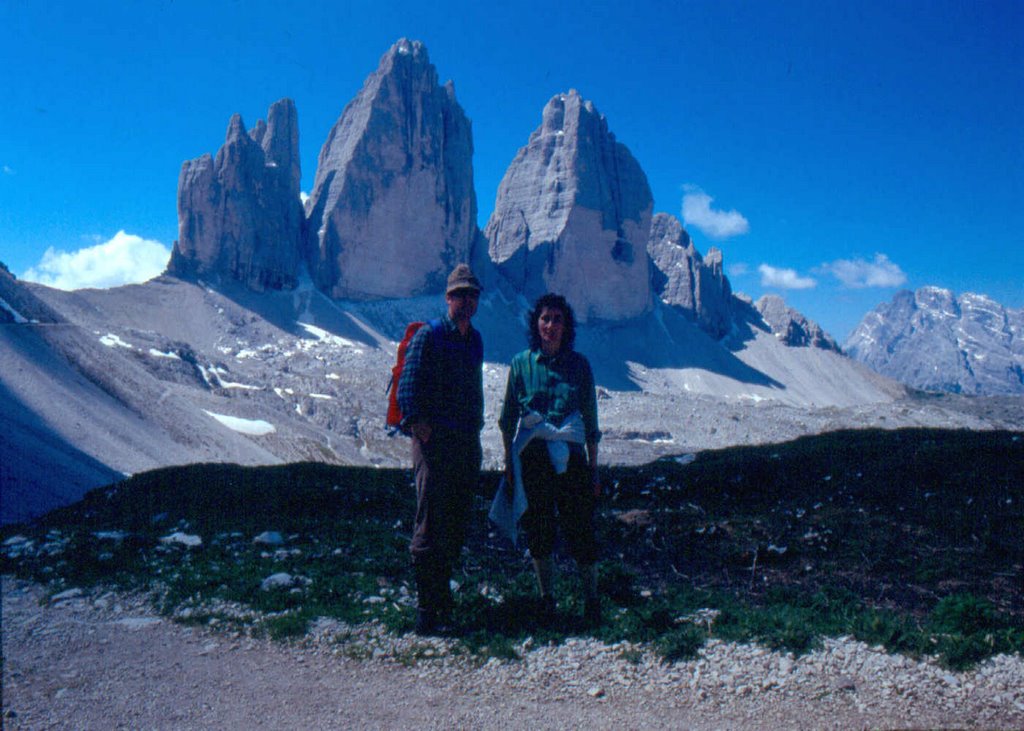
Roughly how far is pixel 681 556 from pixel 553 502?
2.70 metres

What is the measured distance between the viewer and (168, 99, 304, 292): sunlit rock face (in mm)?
98000

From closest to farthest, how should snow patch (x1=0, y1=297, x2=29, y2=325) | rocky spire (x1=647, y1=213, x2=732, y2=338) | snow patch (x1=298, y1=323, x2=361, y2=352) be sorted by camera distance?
snow patch (x1=0, y1=297, x2=29, y2=325)
snow patch (x1=298, y1=323, x2=361, y2=352)
rocky spire (x1=647, y1=213, x2=732, y2=338)

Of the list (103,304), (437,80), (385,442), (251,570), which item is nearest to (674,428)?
(385,442)

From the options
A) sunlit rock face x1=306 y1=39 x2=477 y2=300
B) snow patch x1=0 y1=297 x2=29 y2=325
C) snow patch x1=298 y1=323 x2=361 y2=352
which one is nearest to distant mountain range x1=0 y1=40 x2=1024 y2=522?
snow patch x1=0 y1=297 x2=29 y2=325

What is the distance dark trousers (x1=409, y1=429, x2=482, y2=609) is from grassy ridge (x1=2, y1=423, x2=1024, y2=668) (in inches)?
17.4

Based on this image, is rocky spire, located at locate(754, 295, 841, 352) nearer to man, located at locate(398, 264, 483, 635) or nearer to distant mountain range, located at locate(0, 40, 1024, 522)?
distant mountain range, located at locate(0, 40, 1024, 522)

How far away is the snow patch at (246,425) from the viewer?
163 ft

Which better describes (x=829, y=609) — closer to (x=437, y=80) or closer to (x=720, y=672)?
(x=720, y=672)

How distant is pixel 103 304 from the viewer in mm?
80812

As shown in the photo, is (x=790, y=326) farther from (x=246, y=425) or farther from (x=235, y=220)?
(x=246, y=425)

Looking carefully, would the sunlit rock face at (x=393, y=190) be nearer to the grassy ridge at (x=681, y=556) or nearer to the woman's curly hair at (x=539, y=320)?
the grassy ridge at (x=681, y=556)

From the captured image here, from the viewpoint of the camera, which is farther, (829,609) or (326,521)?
(326,521)

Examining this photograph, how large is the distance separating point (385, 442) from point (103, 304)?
47.7 meters

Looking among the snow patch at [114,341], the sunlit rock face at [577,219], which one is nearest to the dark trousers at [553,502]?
the snow patch at [114,341]
